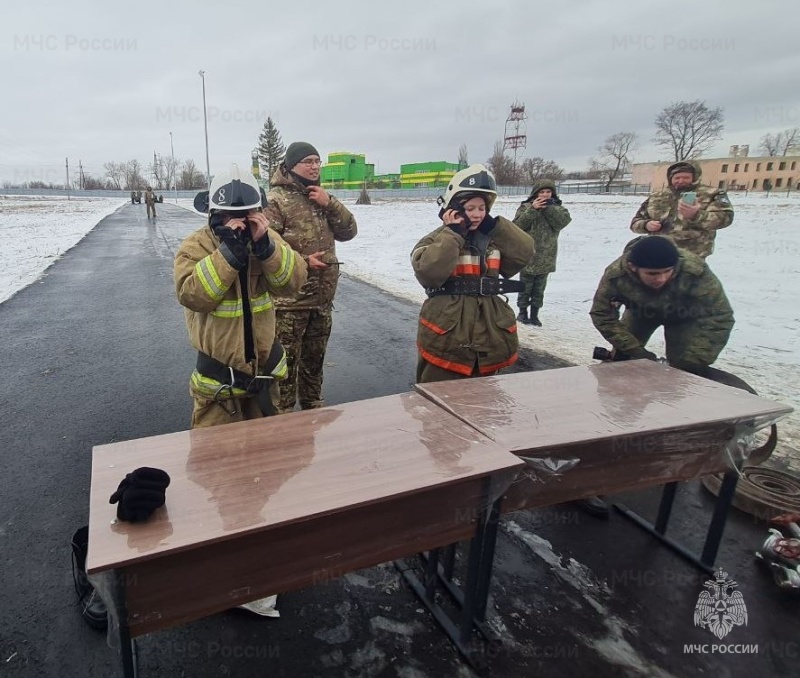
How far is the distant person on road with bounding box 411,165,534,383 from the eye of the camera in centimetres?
307

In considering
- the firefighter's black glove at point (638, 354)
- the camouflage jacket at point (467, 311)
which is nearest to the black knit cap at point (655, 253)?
the firefighter's black glove at point (638, 354)

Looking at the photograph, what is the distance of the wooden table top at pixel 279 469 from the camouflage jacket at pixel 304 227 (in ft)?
4.94

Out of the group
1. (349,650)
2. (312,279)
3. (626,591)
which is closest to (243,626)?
(349,650)

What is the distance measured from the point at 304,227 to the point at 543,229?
15.7 ft

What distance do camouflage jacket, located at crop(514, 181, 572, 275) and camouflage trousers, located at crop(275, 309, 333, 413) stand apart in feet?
13.7

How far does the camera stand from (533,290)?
7488 mm

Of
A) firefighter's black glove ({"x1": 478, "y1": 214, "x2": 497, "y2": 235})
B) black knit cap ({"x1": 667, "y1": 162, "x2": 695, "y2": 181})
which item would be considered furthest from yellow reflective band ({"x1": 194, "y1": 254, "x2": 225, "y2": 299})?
black knit cap ({"x1": 667, "y1": 162, "x2": 695, "y2": 181})

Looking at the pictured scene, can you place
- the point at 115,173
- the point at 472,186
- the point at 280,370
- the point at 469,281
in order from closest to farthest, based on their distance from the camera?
the point at 280,370 → the point at 472,186 → the point at 469,281 → the point at 115,173

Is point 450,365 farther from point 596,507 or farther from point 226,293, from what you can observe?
point 226,293

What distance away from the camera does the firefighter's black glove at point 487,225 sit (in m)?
3.21

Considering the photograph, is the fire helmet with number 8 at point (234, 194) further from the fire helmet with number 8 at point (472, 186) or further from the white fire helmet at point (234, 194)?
the fire helmet with number 8 at point (472, 186)

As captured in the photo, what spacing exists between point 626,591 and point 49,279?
11718 millimetres

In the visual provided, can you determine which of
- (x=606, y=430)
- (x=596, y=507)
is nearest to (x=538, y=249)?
(x=596, y=507)

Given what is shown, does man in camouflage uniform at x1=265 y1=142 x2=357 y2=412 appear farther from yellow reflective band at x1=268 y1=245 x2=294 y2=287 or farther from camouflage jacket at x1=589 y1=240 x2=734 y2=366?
camouflage jacket at x1=589 y1=240 x2=734 y2=366
